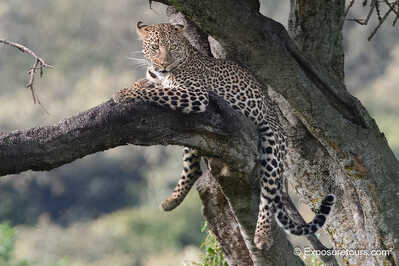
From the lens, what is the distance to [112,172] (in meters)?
28.0

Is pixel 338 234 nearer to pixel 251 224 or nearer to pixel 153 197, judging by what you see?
pixel 251 224

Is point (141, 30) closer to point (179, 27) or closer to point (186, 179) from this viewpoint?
point (179, 27)

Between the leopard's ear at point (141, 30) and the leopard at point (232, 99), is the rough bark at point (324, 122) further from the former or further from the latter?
the leopard's ear at point (141, 30)

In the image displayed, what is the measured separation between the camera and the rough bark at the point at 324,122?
551cm

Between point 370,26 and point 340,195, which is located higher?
point 340,195

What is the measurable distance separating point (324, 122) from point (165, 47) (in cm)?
145

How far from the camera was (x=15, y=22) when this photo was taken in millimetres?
31391

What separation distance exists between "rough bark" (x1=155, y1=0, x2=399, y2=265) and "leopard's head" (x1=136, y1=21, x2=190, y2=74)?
443 mm

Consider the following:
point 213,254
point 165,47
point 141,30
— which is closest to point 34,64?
point 165,47

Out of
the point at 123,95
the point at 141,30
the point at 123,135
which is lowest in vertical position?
the point at 141,30

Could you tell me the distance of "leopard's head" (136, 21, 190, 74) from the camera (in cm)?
606

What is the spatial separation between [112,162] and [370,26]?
10.9 meters

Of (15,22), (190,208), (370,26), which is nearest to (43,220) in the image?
(190,208)

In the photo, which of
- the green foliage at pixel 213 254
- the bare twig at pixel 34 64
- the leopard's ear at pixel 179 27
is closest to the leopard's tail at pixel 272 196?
the leopard's ear at pixel 179 27
